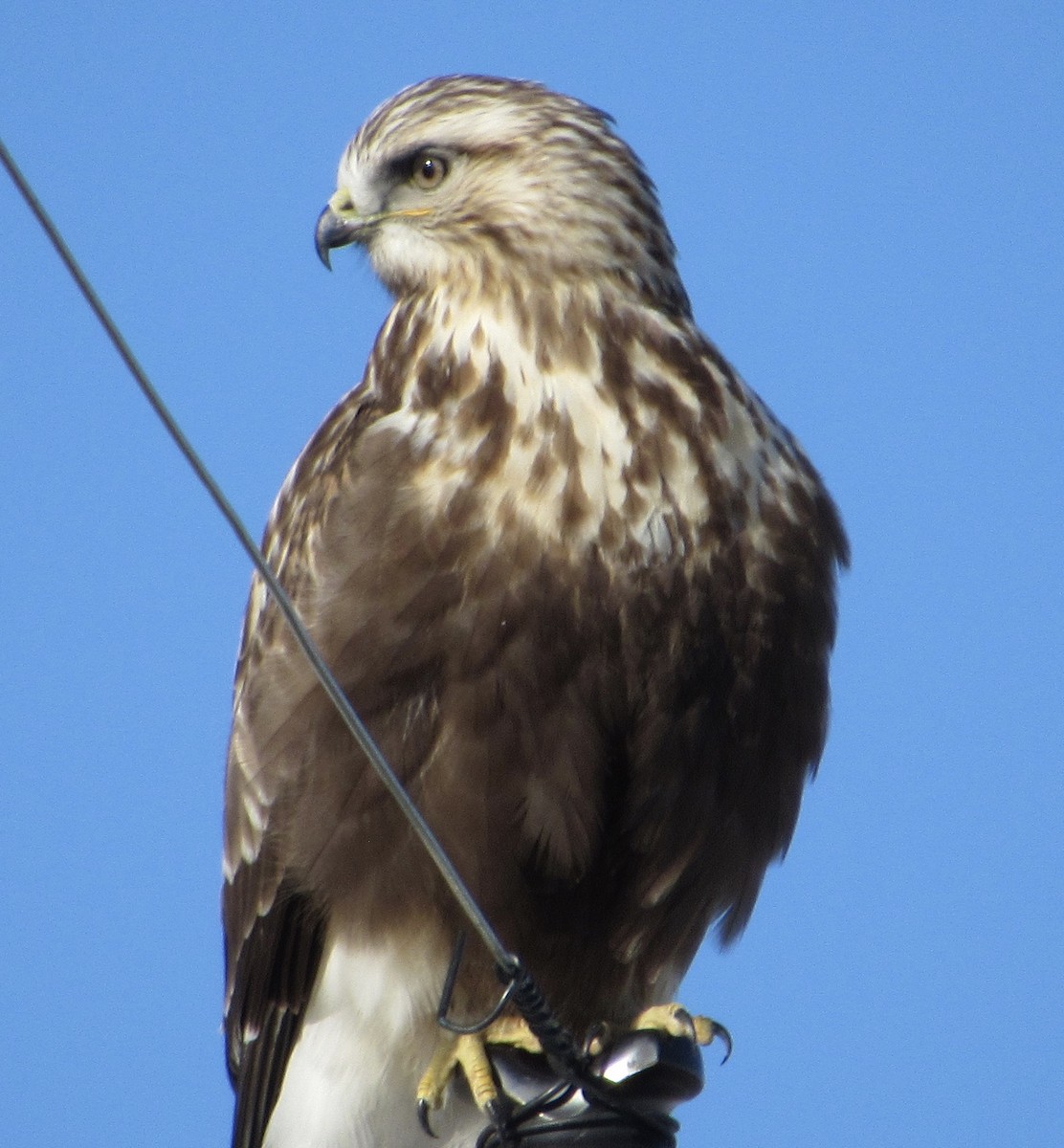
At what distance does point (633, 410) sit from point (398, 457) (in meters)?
0.54

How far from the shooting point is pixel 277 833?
14.8 ft

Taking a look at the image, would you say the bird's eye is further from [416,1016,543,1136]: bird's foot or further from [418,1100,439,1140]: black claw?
[418,1100,439,1140]: black claw

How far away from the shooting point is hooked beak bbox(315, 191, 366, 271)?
507 cm

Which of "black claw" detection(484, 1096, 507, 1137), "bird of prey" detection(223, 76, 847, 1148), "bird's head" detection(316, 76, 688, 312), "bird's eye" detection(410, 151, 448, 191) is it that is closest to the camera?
"black claw" detection(484, 1096, 507, 1137)

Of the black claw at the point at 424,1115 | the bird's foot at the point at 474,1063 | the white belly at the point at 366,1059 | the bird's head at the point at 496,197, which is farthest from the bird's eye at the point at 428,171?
the black claw at the point at 424,1115

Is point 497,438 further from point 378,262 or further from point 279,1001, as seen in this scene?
point 279,1001

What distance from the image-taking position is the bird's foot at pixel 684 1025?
14.8 ft

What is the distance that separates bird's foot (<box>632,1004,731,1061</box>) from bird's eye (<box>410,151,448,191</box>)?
211 centimetres

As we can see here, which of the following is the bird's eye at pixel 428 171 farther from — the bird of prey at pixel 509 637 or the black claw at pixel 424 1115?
the black claw at pixel 424 1115

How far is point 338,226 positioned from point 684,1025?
2187 millimetres

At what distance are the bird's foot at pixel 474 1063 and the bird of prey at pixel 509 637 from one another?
0.01m

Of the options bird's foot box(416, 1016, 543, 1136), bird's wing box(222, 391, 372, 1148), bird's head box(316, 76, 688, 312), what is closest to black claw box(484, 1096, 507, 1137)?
bird's foot box(416, 1016, 543, 1136)

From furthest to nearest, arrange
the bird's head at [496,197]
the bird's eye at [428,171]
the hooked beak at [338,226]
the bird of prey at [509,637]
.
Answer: the hooked beak at [338,226] < the bird's eye at [428,171] < the bird's head at [496,197] < the bird of prey at [509,637]

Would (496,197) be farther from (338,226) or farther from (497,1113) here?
(497,1113)
